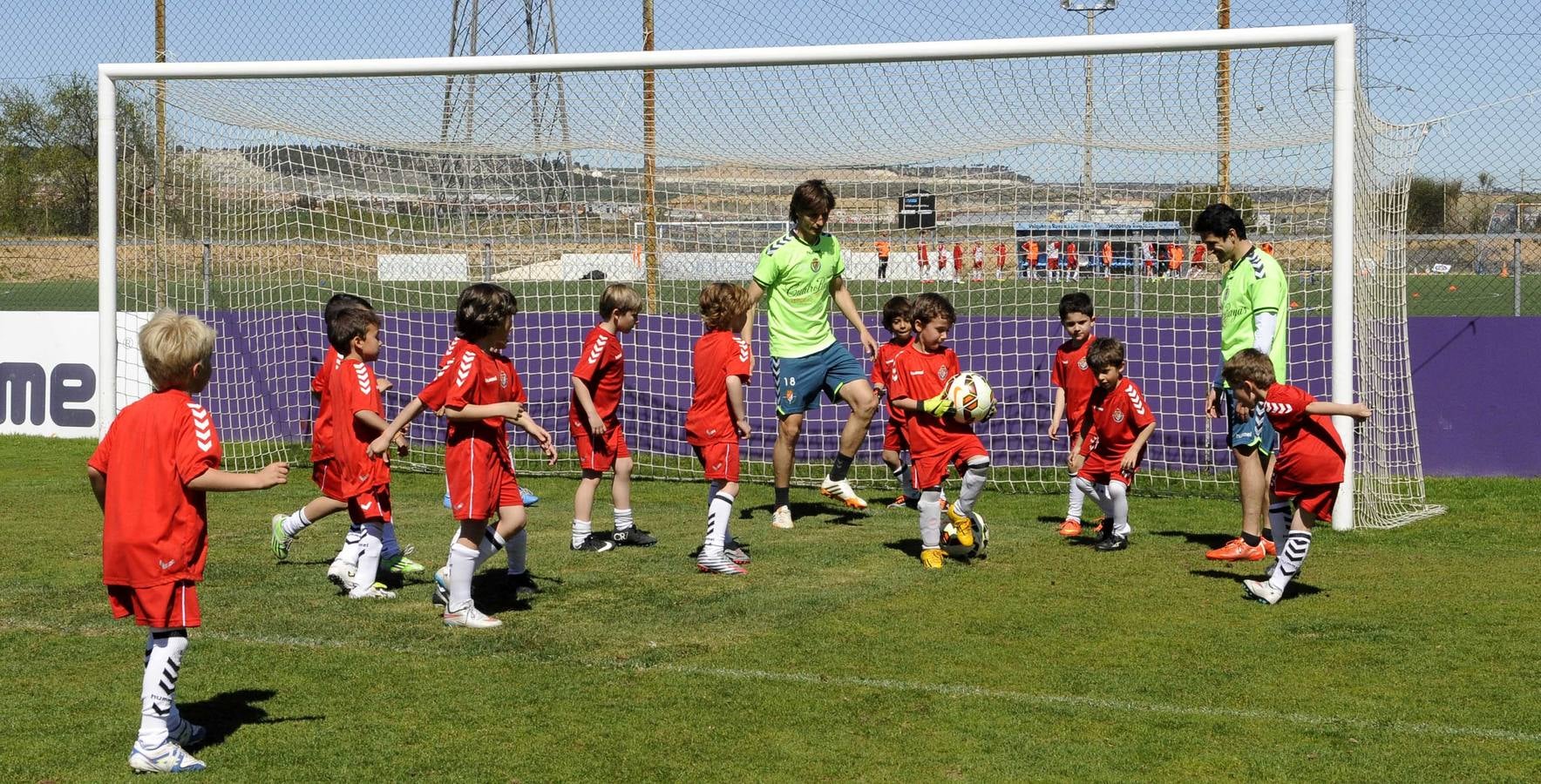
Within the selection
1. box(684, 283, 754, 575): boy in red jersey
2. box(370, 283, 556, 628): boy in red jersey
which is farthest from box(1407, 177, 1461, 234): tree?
box(370, 283, 556, 628): boy in red jersey

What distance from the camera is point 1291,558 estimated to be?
7.36 metres

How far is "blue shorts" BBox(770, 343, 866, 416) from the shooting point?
1000 cm

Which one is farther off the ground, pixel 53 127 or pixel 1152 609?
pixel 53 127

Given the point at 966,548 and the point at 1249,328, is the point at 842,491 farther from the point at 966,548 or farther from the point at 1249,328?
the point at 1249,328

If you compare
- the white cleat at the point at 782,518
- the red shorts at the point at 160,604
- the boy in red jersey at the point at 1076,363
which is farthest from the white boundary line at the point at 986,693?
the boy in red jersey at the point at 1076,363

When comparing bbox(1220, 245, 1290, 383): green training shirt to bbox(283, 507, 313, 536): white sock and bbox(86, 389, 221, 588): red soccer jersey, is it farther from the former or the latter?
bbox(86, 389, 221, 588): red soccer jersey

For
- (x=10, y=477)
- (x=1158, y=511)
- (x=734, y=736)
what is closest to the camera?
(x=734, y=736)

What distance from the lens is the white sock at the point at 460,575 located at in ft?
22.6

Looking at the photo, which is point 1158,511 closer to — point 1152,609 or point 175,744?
point 1152,609

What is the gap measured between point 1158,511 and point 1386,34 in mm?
5088

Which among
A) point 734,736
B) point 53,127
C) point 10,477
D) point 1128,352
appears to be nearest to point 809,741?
→ point 734,736

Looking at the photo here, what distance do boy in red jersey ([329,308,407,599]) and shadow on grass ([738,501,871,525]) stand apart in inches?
127

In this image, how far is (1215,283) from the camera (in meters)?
13.2

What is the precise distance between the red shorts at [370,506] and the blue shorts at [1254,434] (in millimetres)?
4751
